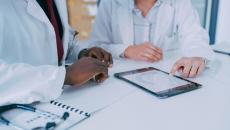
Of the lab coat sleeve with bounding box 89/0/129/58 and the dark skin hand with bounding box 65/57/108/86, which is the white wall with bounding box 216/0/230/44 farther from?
the dark skin hand with bounding box 65/57/108/86

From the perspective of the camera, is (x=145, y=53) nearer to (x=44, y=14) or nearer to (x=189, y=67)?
(x=189, y=67)

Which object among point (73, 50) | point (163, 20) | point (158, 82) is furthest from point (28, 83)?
point (163, 20)

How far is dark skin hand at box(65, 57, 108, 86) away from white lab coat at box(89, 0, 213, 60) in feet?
1.45

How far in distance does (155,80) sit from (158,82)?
0.8 inches

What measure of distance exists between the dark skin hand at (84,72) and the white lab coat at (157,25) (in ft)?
1.45

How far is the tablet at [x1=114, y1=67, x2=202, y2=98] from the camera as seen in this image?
0.75 metres

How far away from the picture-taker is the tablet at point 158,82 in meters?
0.75

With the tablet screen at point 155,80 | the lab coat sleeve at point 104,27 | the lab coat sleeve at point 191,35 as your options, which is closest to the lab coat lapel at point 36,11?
the tablet screen at point 155,80

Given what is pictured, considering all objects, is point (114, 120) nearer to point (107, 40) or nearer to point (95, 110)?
point (95, 110)

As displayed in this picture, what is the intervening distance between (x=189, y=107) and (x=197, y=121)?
0.24ft

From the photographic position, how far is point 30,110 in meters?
0.64

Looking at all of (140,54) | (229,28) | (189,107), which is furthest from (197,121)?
(229,28)

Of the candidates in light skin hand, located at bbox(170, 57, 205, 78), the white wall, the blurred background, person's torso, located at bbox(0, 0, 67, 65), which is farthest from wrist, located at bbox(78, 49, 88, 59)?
the white wall

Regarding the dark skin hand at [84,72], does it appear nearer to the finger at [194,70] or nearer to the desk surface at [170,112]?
the desk surface at [170,112]
